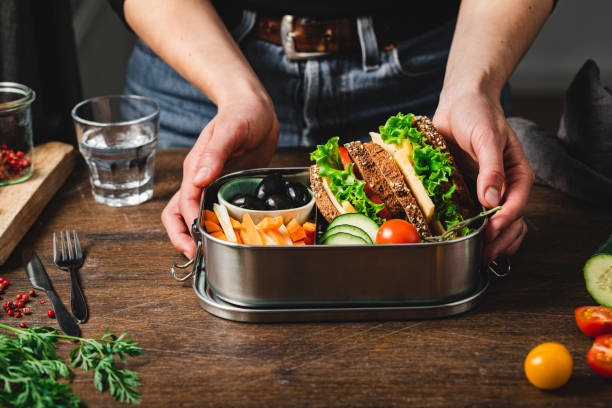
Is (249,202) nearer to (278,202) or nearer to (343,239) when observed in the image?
(278,202)

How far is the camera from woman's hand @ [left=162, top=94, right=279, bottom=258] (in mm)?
1373

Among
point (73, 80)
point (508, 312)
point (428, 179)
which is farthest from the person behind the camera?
point (73, 80)

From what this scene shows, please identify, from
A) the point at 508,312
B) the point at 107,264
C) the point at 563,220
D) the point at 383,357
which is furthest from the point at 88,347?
the point at 563,220

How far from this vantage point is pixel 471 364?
106cm

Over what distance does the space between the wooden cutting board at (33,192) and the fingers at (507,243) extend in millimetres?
1090

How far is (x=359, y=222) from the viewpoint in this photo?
124 cm

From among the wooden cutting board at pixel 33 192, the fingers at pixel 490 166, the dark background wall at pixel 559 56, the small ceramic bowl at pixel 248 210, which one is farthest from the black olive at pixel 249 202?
the dark background wall at pixel 559 56

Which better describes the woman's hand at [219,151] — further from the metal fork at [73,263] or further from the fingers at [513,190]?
the fingers at [513,190]

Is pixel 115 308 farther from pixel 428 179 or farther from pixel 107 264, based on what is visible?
pixel 428 179

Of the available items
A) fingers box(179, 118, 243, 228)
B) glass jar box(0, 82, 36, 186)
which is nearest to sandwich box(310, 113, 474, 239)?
fingers box(179, 118, 243, 228)

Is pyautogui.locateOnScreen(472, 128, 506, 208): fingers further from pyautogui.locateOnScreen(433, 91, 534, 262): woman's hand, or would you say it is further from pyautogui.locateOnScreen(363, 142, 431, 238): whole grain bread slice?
pyautogui.locateOnScreen(363, 142, 431, 238): whole grain bread slice

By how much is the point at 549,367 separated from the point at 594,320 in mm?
195

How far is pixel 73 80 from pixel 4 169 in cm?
81

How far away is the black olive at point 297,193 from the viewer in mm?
1329
